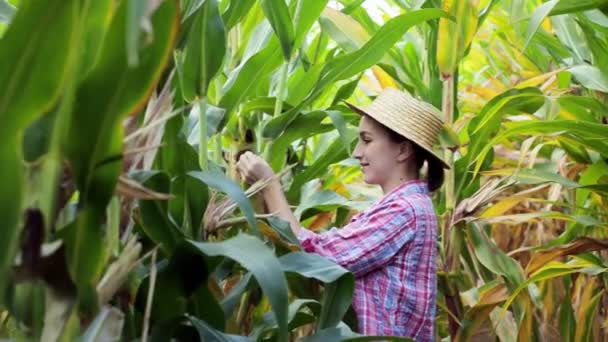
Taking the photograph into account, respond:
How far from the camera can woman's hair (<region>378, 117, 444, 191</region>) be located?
162cm

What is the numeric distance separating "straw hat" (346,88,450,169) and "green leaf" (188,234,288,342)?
2.05ft

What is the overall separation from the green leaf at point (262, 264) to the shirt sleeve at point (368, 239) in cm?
45

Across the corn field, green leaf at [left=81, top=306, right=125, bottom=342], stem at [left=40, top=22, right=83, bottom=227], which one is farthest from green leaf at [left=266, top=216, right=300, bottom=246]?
stem at [left=40, top=22, right=83, bottom=227]

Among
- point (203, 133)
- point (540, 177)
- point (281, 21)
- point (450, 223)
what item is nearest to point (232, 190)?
point (203, 133)

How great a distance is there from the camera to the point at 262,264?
37.7 inches

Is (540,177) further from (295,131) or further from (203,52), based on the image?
(203,52)

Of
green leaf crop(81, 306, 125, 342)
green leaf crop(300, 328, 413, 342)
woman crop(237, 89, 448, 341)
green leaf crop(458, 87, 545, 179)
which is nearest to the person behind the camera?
green leaf crop(81, 306, 125, 342)

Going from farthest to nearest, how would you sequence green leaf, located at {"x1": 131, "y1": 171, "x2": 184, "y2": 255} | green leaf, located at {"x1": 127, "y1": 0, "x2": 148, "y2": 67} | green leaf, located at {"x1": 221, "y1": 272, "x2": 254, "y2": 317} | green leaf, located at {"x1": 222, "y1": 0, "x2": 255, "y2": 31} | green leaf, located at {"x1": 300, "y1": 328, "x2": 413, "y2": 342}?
green leaf, located at {"x1": 222, "y1": 0, "x2": 255, "y2": 31}
green leaf, located at {"x1": 221, "y1": 272, "x2": 254, "y2": 317}
green leaf, located at {"x1": 300, "y1": 328, "x2": 413, "y2": 342}
green leaf, located at {"x1": 131, "y1": 171, "x2": 184, "y2": 255}
green leaf, located at {"x1": 127, "y1": 0, "x2": 148, "y2": 67}

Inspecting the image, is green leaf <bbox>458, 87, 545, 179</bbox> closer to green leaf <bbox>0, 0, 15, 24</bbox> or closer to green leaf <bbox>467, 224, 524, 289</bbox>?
green leaf <bbox>467, 224, 524, 289</bbox>

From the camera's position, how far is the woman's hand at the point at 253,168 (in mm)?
1453

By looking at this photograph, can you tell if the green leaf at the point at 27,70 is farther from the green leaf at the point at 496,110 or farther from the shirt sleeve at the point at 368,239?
the green leaf at the point at 496,110

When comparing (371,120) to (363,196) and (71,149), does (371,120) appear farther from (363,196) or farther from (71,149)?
(71,149)

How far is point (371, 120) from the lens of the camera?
5.35 ft

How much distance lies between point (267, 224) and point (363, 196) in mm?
835
